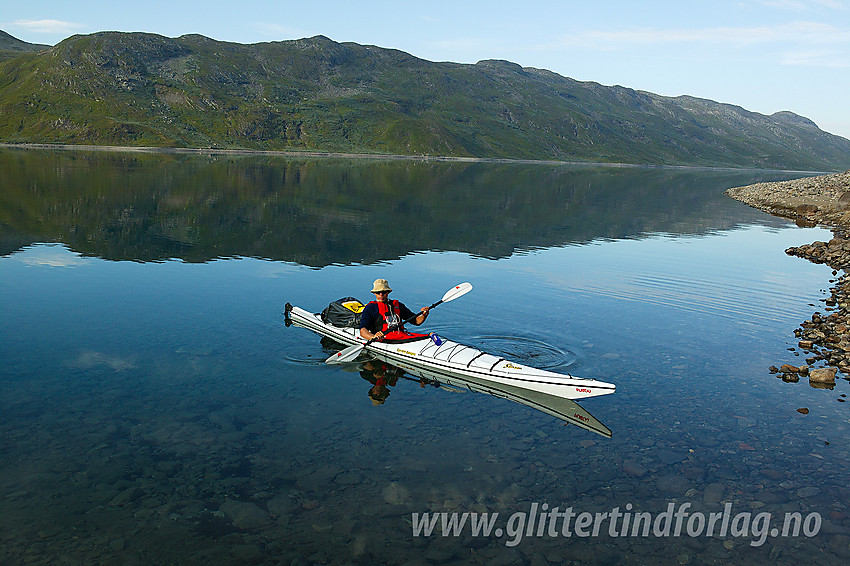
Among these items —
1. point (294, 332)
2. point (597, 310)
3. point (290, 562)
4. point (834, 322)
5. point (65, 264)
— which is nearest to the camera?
point (290, 562)

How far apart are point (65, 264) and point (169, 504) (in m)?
28.3

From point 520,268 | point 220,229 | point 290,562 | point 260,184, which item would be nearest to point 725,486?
point 290,562

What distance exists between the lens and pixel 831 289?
3562 cm

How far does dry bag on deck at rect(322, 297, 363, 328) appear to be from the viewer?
24.1 metres

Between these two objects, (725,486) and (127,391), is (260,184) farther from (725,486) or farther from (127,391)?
(725,486)

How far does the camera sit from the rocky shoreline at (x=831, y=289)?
72.8ft

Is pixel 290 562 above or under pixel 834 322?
under

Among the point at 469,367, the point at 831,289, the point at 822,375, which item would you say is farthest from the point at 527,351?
the point at 831,289

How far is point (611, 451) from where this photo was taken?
52.5 feet

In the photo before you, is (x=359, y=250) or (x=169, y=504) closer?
(x=169, y=504)

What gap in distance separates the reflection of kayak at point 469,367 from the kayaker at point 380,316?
1.71 feet

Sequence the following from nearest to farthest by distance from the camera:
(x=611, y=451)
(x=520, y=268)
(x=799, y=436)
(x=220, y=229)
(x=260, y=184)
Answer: (x=611, y=451)
(x=799, y=436)
(x=520, y=268)
(x=220, y=229)
(x=260, y=184)

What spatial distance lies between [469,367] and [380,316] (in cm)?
447

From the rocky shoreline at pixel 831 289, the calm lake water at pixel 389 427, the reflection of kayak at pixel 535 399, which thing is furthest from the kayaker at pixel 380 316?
the rocky shoreline at pixel 831 289
